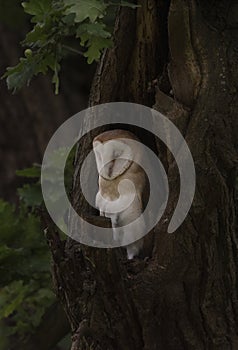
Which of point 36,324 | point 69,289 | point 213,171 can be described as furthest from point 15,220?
point 213,171

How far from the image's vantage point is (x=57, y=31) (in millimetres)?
2209

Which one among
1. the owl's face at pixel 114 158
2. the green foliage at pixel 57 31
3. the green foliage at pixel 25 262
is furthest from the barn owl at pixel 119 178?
the green foliage at pixel 25 262

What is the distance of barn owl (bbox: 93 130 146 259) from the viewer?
6.88 ft

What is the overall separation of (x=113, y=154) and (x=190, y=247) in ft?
0.90

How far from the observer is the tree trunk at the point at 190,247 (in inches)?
82.3

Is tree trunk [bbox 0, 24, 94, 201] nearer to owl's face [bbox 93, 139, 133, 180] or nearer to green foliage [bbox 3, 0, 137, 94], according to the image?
green foliage [bbox 3, 0, 137, 94]

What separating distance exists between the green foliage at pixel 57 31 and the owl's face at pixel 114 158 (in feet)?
0.66

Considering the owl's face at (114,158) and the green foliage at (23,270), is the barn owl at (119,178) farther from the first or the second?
the green foliage at (23,270)

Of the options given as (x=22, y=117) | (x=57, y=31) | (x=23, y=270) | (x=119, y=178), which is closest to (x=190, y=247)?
(x=119, y=178)

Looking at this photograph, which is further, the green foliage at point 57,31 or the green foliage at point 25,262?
the green foliage at point 25,262

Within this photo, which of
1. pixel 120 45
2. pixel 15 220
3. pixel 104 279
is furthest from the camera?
pixel 15 220

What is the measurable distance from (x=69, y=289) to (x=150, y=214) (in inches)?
10.3

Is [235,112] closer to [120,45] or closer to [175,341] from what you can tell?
[120,45]

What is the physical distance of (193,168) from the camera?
2088mm
